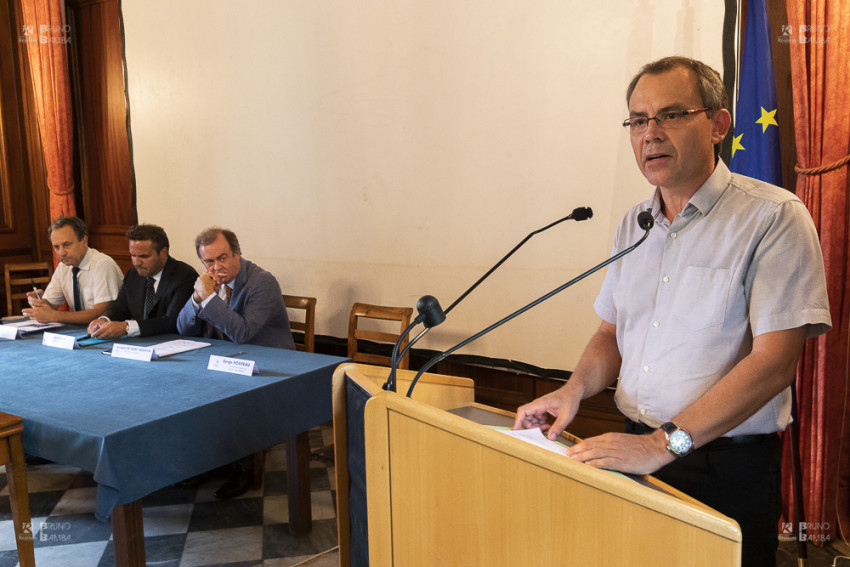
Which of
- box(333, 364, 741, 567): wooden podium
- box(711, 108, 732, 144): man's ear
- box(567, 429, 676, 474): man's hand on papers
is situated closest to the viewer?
box(333, 364, 741, 567): wooden podium

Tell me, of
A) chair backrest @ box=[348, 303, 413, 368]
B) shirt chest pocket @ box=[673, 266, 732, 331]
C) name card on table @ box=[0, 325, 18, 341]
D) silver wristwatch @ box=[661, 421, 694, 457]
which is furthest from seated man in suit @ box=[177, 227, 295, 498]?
silver wristwatch @ box=[661, 421, 694, 457]

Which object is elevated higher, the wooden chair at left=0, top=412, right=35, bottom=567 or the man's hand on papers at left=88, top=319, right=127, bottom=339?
the man's hand on papers at left=88, top=319, right=127, bottom=339

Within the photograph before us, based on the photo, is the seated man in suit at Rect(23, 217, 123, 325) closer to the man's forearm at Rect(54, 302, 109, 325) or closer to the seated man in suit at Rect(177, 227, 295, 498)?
the man's forearm at Rect(54, 302, 109, 325)

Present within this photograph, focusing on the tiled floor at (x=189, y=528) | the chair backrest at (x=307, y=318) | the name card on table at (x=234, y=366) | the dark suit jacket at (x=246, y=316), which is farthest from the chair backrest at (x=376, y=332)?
the name card on table at (x=234, y=366)

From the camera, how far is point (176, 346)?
9.10 feet

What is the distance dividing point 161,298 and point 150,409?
164 cm

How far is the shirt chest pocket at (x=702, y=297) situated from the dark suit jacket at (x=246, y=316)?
→ 2196 millimetres

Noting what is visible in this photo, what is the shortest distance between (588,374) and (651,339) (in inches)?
7.2

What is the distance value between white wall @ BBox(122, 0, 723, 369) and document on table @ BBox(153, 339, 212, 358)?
1184 mm

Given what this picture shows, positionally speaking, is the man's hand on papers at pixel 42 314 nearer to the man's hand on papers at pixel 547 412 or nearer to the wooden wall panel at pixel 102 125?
the wooden wall panel at pixel 102 125

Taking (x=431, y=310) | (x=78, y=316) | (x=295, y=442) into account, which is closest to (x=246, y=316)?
(x=295, y=442)

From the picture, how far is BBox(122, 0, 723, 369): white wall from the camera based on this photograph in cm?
288

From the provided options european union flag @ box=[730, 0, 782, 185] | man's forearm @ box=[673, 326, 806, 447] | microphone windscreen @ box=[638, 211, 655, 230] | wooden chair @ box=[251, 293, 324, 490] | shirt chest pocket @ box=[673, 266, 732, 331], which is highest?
european union flag @ box=[730, 0, 782, 185]

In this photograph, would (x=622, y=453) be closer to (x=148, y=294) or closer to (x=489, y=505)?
(x=489, y=505)
